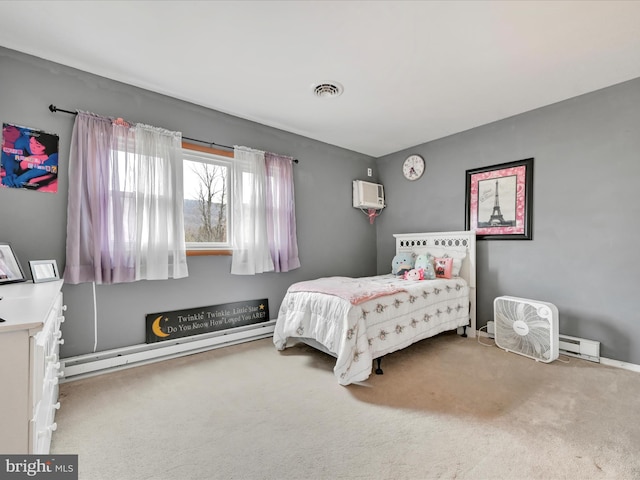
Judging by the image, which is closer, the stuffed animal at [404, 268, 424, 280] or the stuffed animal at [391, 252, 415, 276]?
the stuffed animal at [404, 268, 424, 280]

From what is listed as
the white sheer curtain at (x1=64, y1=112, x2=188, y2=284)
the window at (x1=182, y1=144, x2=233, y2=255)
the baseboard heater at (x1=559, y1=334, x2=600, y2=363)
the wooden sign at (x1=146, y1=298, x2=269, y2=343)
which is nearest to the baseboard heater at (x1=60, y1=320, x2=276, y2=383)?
the wooden sign at (x1=146, y1=298, x2=269, y2=343)

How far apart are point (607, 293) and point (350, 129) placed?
9.74 feet

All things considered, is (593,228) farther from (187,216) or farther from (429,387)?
(187,216)

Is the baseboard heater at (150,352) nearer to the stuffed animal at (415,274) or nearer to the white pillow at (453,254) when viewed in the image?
the stuffed animal at (415,274)

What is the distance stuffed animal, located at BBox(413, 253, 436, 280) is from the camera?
329 centimetres

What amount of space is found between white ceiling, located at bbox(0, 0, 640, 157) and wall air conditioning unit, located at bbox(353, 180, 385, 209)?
4.46 ft

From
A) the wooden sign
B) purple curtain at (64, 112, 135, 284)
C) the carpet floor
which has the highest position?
purple curtain at (64, 112, 135, 284)

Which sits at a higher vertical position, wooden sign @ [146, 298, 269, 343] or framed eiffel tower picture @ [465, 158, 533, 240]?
framed eiffel tower picture @ [465, 158, 533, 240]

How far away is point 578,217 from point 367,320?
2.26 metres

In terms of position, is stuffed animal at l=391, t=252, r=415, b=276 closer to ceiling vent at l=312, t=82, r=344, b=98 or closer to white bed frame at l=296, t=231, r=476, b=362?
white bed frame at l=296, t=231, r=476, b=362

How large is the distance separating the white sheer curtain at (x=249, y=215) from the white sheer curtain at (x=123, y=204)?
0.54 meters

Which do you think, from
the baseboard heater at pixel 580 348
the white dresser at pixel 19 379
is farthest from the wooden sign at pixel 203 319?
the baseboard heater at pixel 580 348

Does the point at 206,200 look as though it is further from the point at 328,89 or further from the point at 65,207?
the point at 328,89

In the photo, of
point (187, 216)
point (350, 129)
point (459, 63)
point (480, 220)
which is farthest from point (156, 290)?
point (480, 220)
